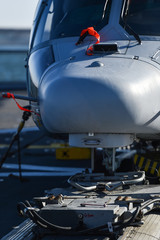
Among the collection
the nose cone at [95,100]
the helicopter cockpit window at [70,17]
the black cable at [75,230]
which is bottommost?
the black cable at [75,230]

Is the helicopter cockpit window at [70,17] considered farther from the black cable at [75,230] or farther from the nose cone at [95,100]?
the black cable at [75,230]

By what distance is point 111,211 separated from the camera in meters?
4.65

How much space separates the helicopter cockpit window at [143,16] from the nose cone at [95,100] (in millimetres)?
1299

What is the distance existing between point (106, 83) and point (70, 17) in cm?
212

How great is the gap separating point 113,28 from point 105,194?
212cm

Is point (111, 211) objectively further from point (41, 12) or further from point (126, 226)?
point (41, 12)

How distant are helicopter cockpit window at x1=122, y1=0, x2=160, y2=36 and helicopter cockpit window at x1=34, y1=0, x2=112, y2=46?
261 mm

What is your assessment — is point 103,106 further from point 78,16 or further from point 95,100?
point 78,16

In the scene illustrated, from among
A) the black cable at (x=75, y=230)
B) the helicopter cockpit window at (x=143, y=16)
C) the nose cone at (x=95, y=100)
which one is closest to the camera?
the black cable at (x=75, y=230)

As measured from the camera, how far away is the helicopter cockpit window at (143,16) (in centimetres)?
612

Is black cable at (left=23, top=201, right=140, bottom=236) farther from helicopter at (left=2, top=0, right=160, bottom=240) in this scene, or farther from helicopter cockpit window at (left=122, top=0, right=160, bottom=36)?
helicopter cockpit window at (left=122, top=0, right=160, bottom=36)

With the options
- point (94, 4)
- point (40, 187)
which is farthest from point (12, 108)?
point (94, 4)

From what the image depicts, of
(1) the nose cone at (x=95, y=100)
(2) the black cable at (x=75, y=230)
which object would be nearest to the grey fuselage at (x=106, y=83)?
(1) the nose cone at (x=95, y=100)

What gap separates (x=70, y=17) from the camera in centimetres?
650
